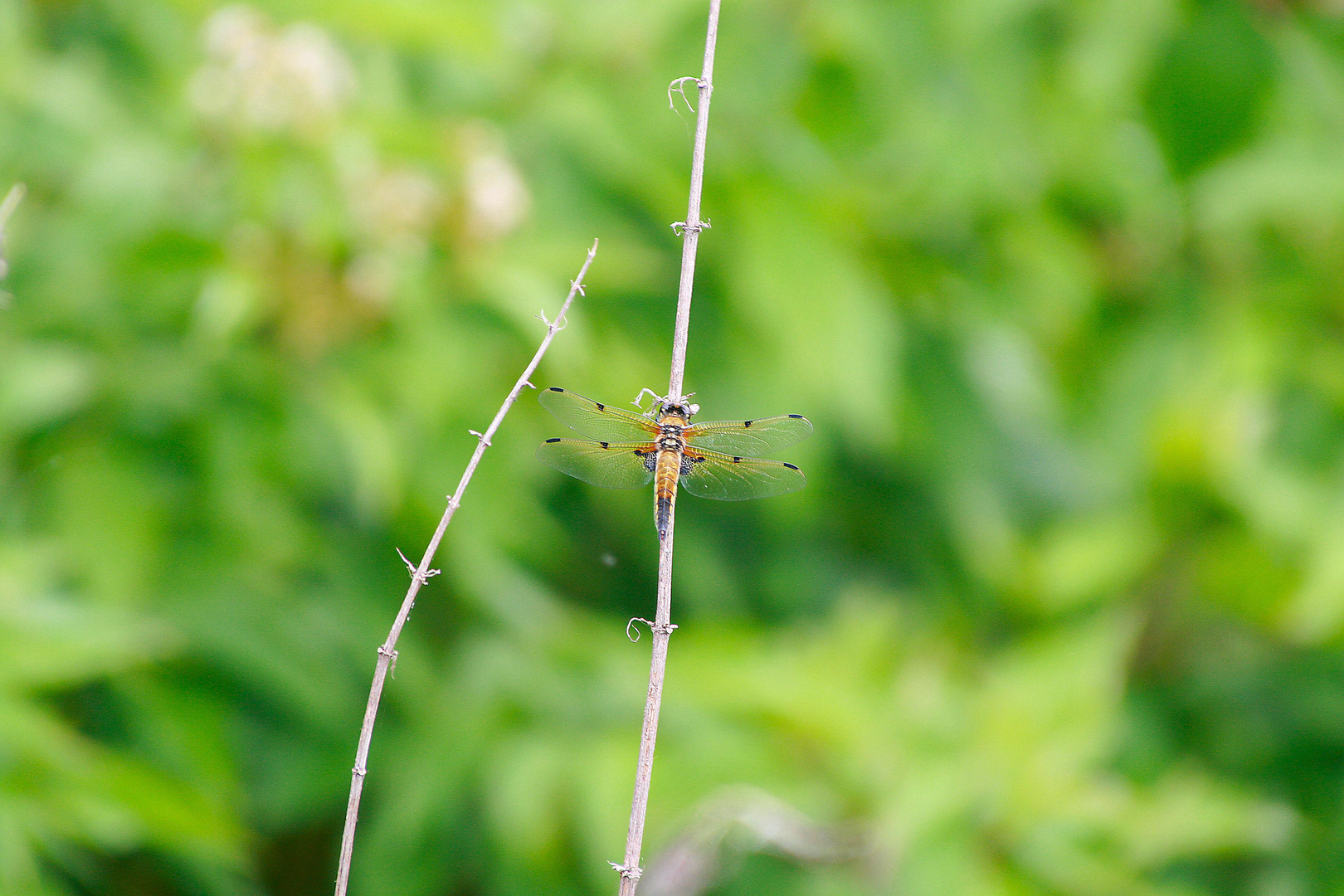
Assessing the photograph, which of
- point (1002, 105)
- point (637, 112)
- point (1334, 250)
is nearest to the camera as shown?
point (1002, 105)

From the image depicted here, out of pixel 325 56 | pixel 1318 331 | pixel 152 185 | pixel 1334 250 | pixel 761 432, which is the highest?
pixel 1334 250

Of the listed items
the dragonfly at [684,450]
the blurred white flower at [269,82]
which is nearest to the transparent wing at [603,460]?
the dragonfly at [684,450]

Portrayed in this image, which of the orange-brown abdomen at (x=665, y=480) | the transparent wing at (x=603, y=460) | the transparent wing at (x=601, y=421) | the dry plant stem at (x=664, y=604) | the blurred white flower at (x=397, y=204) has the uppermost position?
the blurred white flower at (x=397, y=204)

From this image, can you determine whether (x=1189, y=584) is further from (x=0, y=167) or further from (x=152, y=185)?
(x=0, y=167)

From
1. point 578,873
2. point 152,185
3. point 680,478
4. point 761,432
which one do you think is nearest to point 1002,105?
point 761,432

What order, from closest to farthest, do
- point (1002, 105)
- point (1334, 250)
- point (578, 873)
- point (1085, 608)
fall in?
point (1002, 105)
point (578, 873)
point (1085, 608)
point (1334, 250)

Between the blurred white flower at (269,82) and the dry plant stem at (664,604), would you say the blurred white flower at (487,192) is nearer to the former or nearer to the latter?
the blurred white flower at (269,82)

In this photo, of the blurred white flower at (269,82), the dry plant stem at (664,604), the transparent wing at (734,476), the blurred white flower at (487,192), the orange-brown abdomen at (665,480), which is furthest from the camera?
the blurred white flower at (487,192)

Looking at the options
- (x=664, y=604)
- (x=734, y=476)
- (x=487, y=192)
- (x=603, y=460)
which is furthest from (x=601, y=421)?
(x=664, y=604)
